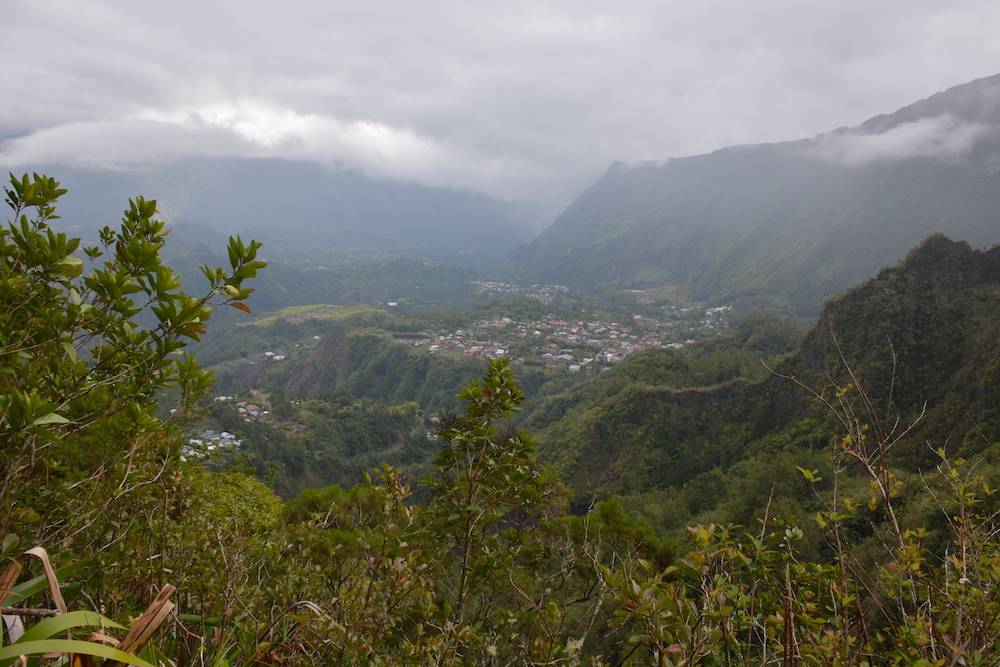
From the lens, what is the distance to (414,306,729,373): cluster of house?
273ft

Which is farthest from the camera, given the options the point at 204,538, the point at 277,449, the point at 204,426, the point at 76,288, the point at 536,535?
the point at 204,426

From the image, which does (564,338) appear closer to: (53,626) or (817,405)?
(817,405)

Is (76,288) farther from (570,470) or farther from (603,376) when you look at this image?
(603,376)

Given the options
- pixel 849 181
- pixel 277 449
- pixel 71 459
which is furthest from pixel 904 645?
pixel 849 181

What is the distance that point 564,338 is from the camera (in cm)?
9469

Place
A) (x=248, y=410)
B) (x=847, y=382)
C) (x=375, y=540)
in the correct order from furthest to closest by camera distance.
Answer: (x=248, y=410) < (x=847, y=382) < (x=375, y=540)

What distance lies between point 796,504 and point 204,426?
1938 inches

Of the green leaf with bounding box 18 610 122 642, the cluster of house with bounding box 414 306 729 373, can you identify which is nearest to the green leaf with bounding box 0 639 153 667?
the green leaf with bounding box 18 610 122 642

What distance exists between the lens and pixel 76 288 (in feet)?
7.72

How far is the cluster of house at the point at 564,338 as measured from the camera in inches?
3278

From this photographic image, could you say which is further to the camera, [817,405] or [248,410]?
[248,410]

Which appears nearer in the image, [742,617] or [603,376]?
[742,617]

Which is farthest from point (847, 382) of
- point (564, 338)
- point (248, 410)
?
point (564, 338)

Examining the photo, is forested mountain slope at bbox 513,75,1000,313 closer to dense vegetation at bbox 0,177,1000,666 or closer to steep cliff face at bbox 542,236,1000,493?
steep cliff face at bbox 542,236,1000,493
